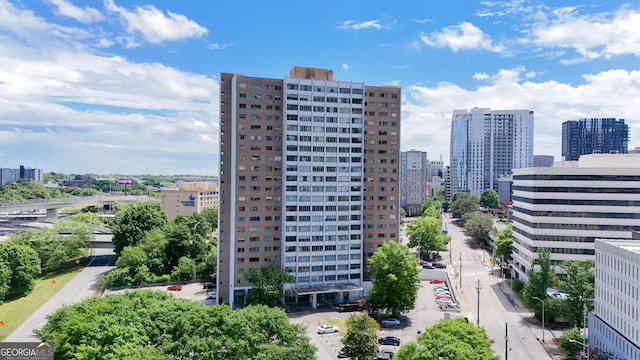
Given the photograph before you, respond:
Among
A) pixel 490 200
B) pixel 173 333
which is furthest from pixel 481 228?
pixel 173 333

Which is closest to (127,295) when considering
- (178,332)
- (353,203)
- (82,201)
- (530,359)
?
(178,332)

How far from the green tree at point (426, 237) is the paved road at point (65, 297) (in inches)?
2683

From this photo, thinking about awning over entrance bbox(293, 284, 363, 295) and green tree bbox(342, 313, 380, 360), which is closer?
green tree bbox(342, 313, 380, 360)

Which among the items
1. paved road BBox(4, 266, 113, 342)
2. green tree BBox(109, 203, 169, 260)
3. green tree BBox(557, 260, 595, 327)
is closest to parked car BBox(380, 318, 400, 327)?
green tree BBox(557, 260, 595, 327)

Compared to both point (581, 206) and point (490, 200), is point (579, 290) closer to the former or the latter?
point (581, 206)

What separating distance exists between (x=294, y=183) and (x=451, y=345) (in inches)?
1636

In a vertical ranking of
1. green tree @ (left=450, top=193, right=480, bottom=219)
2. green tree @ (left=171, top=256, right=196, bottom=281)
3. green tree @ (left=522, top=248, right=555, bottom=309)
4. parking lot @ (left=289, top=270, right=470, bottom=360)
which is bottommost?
parking lot @ (left=289, top=270, right=470, bottom=360)

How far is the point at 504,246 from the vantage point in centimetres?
8781

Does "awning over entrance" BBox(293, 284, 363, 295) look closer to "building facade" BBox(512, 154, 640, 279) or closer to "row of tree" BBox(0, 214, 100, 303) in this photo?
"building facade" BBox(512, 154, 640, 279)

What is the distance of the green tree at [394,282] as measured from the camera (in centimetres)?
6144

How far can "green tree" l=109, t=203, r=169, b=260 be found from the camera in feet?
311

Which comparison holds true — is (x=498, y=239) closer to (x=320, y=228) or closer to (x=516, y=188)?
(x=516, y=188)

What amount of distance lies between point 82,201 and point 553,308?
475ft

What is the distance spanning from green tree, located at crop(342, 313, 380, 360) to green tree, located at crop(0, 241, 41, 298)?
60.9 metres
